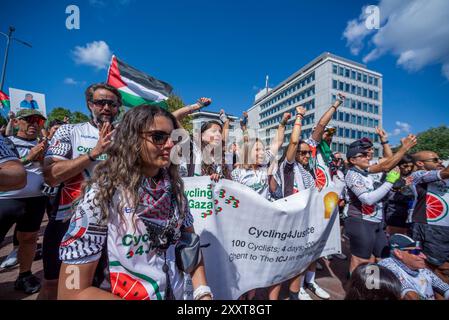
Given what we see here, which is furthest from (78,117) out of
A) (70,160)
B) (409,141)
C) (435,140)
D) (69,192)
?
(435,140)

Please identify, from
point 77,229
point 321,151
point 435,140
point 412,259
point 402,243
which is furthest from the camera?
point 435,140

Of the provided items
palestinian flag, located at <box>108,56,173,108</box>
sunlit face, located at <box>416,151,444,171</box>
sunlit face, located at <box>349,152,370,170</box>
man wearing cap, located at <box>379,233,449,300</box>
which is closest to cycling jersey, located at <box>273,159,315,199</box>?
sunlit face, located at <box>349,152,370,170</box>

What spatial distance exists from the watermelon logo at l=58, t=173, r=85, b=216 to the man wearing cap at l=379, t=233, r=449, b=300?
A: 3202mm

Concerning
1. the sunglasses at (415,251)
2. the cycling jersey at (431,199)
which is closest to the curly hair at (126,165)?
the sunglasses at (415,251)

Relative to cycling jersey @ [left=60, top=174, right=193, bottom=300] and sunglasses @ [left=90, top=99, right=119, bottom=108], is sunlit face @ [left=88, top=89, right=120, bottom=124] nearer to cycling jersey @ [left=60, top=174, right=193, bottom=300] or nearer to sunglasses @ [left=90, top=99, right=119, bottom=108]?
sunglasses @ [left=90, top=99, right=119, bottom=108]

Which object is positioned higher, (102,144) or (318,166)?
(102,144)

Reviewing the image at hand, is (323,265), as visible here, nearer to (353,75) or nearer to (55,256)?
(55,256)

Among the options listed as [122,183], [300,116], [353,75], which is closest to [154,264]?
[122,183]

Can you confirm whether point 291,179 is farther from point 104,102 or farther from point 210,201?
point 104,102

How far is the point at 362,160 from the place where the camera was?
3.21 metres

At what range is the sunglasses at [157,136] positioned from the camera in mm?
1370

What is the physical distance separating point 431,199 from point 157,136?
406 centimetres

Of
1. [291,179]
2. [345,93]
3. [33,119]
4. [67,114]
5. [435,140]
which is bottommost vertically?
[291,179]

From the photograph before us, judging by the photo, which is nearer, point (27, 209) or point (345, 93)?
point (27, 209)
